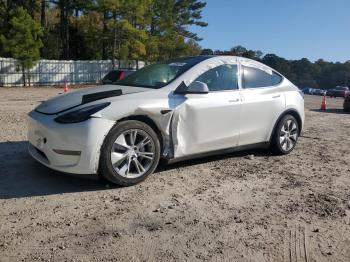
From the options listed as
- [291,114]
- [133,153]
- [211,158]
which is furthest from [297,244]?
[291,114]

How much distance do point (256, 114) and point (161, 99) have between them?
5.88 ft

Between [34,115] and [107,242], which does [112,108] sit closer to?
[34,115]

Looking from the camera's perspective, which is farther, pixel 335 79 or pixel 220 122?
pixel 335 79

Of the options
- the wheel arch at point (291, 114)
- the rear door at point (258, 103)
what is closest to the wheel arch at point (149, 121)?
the rear door at point (258, 103)

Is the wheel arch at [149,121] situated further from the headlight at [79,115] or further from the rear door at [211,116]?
the headlight at [79,115]

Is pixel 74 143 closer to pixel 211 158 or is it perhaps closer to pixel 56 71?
pixel 211 158

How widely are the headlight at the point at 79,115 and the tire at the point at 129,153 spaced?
29 centimetres

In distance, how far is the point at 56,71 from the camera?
33938mm

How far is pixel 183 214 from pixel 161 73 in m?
2.35

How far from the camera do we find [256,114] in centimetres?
621

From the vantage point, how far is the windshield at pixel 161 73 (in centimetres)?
551

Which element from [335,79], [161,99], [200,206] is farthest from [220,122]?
[335,79]

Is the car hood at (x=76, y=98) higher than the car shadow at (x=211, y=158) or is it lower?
higher

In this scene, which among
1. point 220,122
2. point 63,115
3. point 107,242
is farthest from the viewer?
point 220,122
